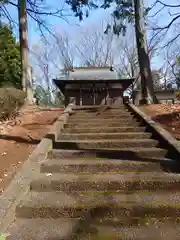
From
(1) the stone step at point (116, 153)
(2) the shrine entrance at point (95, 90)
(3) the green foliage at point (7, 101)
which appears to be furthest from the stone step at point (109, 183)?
(2) the shrine entrance at point (95, 90)

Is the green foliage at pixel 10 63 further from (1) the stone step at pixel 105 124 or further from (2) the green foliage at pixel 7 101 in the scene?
(1) the stone step at pixel 105 124

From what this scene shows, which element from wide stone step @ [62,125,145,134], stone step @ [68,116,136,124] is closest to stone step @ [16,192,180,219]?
wide stone step @ [62,125,145,134]

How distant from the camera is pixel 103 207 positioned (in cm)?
321

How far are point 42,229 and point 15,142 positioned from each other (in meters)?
Result: 3.53

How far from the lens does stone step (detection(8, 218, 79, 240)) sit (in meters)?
2.79

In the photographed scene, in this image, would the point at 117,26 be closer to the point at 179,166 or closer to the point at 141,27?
the point at 141,27

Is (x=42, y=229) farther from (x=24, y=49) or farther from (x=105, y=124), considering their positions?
(x=24, y=49)

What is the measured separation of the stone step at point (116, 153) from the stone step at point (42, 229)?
1608mm

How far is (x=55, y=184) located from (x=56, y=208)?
21.7 inches

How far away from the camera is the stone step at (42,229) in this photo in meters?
2.79

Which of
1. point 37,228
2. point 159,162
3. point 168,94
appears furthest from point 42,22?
point 37,228

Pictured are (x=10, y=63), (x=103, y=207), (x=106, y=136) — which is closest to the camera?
(x=103, y=207)

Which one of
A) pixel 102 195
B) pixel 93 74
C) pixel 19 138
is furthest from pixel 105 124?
pixel 93 74

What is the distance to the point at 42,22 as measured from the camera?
1666 cm
